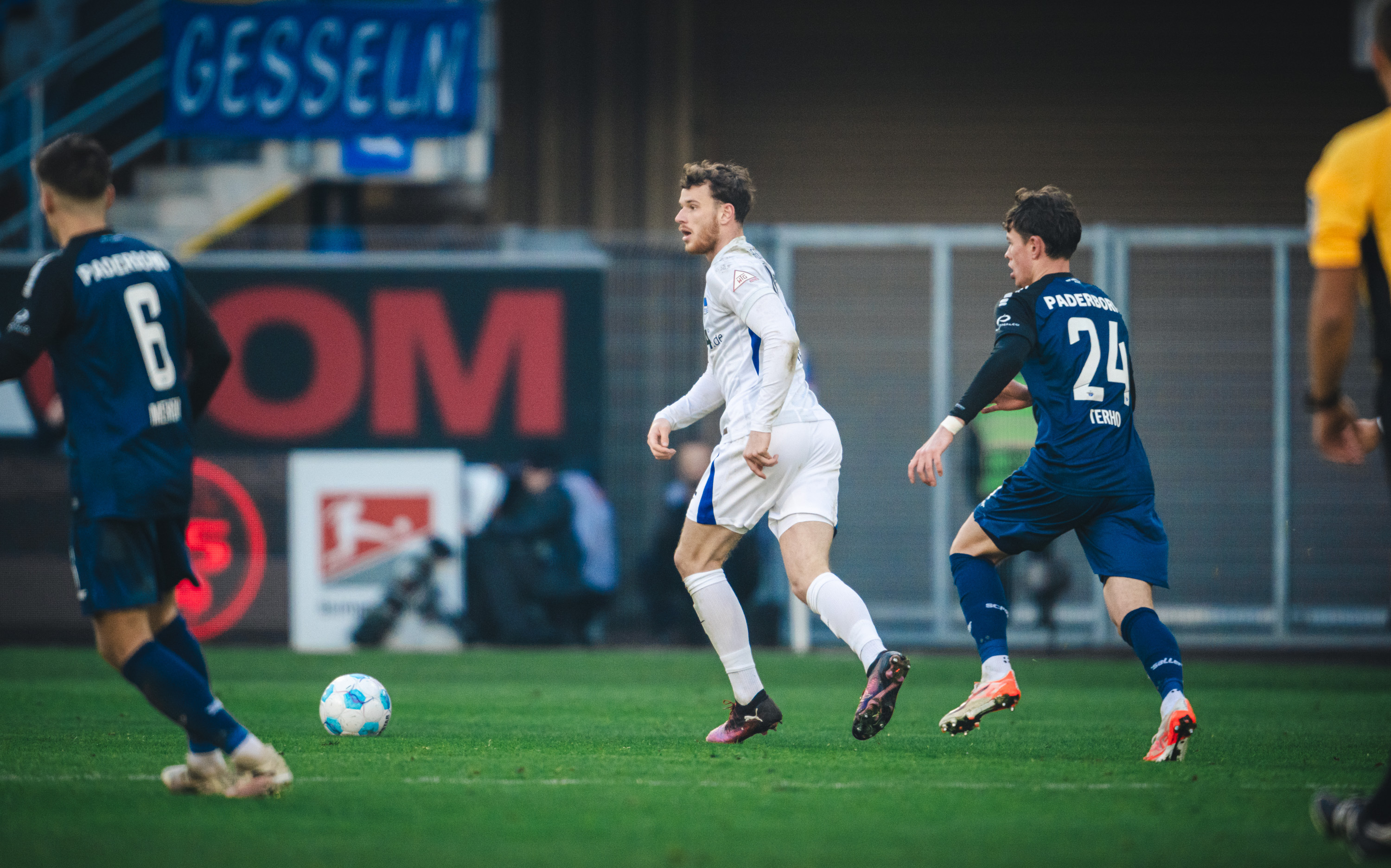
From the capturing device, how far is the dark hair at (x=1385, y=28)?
146 inches

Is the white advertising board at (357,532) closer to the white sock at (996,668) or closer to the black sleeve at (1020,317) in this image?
the white sock at (996,668)

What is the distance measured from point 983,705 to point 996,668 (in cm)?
17

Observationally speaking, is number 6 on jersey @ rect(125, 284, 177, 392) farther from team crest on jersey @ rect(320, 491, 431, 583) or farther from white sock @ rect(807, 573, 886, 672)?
team crest on jersey @ rect(320, 491, 431, 583)

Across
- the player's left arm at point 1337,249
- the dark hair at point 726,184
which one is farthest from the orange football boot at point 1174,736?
the dark hair at point 726,184

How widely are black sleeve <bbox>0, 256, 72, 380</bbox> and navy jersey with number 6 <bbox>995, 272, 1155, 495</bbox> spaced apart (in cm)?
325

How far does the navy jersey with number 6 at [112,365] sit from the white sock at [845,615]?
236 cm

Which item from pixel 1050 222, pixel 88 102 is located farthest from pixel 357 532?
pixel 1050 222

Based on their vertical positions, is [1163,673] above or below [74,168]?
below

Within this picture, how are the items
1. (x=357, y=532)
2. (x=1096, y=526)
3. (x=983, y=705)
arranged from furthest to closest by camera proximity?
(x=357, y=532) < (x=1096, y=526) < (x=983, y=705)

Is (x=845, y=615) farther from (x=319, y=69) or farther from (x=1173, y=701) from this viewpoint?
(x=319, y=69)

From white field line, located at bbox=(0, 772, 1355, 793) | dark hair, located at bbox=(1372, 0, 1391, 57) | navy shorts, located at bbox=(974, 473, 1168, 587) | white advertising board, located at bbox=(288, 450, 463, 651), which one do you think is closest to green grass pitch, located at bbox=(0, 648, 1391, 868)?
white field line, located at bbox=(0, 772, 1355, 793)

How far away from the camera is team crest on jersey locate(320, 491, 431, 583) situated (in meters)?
12.3

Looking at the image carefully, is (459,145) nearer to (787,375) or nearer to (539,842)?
(787,375)

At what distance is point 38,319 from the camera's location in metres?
4.33
